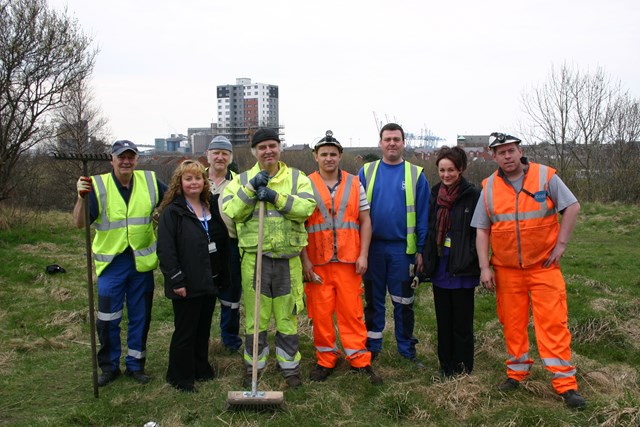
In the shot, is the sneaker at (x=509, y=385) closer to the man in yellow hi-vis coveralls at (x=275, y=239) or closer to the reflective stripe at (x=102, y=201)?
the man in yellow hi-vis coveralls at (x=275, y=239)

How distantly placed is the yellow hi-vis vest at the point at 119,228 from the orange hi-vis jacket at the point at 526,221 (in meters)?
3.01

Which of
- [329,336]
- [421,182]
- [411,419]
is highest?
[421,182]

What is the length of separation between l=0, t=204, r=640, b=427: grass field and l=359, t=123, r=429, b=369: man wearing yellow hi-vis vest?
2.15 ft

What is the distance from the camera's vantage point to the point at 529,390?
4.38m

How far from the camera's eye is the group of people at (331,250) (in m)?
4.29

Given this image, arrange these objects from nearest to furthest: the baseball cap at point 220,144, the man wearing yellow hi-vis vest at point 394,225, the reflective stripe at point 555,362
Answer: the reflective stripe at point 555,362 → the man wearing yellow hi-vis vest at point 394,225 → the baseball cap at point 220,144

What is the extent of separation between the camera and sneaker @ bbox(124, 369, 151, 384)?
4.81 meters

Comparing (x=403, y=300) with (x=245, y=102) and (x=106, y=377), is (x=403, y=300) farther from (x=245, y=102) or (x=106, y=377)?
(x=245, y=102)

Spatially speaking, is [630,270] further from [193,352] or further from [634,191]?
[634,191]

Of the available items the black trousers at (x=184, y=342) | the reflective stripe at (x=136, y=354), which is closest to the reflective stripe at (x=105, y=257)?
the black trousers at (x=184, y=342)

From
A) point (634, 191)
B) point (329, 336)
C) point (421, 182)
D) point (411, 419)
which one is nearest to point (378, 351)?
point (329, 336)

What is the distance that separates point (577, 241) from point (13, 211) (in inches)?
584

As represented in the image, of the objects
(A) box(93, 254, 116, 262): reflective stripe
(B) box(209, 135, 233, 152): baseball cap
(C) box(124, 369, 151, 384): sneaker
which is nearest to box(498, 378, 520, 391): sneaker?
(C) box(124, 369, 151, 384): sneaker

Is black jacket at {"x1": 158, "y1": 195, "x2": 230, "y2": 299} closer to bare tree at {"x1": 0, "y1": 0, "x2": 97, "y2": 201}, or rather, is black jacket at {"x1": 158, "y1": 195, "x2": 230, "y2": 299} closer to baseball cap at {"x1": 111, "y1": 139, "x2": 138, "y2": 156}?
baseball cap at {"x1": 111, "y1": 139, "x2": 138, "y2": 156}
